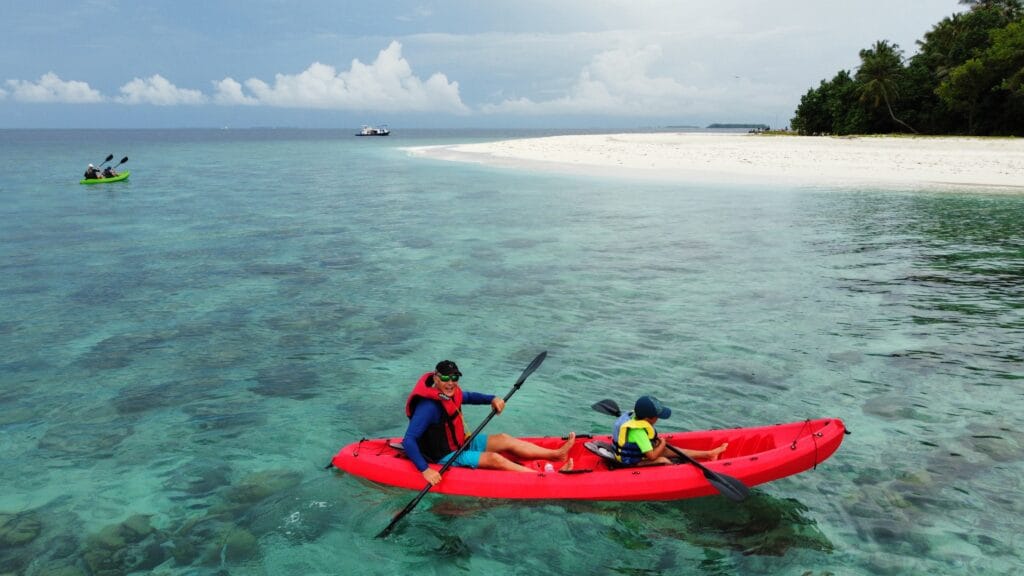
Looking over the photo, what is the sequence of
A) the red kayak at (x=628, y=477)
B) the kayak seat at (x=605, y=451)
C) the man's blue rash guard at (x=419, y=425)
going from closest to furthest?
the red kayak at (x=628, y=477) → the man's blue rash guard at (x=419, y=425) → the kayak seat at (x=605, y=451)

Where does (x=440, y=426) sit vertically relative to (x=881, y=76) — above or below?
below

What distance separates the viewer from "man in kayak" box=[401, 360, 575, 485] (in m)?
7.17

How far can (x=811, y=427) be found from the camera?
7.59 meters

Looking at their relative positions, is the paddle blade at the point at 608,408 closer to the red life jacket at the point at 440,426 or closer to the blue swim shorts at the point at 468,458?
the blue swim shorts at the point at 468,458

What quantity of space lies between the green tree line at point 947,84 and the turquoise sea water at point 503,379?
37.9 meters

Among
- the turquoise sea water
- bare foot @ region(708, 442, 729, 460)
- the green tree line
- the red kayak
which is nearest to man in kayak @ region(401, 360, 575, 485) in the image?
the red kayak

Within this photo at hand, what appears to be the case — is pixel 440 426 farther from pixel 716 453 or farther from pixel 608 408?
pixel 716 453

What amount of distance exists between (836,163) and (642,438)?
40667 mm

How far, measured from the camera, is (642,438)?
7254mm

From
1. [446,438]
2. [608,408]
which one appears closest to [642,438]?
[608,408]

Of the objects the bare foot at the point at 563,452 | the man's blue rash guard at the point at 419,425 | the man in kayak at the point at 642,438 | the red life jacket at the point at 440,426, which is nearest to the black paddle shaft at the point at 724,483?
the man in kayak at the point at 642,438

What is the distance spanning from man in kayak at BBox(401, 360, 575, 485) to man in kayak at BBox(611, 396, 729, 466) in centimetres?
64

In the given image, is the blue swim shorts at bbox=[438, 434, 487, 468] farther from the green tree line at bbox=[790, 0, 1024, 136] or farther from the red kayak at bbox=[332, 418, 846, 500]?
the green tree line at bbox=[790, 0, 1024, 136]

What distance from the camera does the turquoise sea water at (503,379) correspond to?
6844mm
